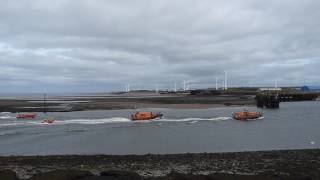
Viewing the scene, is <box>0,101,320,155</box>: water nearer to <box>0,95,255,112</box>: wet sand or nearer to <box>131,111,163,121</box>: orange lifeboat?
<box>131,111,163,121</box>: orange lifeboat

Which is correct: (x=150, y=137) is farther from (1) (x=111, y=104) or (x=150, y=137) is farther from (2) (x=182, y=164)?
(1) (x=111, y=104)

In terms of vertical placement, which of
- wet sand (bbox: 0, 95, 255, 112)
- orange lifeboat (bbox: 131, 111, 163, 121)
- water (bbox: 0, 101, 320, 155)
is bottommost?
water (bbox: 0, 101, 320, 155)

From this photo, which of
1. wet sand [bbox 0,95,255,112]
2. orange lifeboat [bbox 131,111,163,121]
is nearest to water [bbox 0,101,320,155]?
orange lifeboat [bbox 131,111,163,121]

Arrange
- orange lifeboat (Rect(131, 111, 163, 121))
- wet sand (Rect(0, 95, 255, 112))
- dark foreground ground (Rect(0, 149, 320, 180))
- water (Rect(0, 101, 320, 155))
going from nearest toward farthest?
dark foreground ground (Rect(0, 149, 320, 180)) → water (Rect(0, 101, 320, 155)) → orange lifeboat (Rect(131, 111, 163, 121)) → wet sand (Rect(0, 95, 255, 112))

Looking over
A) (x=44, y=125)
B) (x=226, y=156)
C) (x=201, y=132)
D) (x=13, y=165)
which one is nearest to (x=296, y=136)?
(x=201, y=132)

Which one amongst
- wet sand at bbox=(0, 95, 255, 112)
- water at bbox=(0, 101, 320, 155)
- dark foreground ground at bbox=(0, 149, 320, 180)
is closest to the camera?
dark foreground ground at bbox=(0, 149, 320, 180)

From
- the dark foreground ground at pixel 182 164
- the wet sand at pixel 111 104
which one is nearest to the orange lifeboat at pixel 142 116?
the wet sand at pixel 111 104

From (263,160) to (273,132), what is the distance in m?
24.0

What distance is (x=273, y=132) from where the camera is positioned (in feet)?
179

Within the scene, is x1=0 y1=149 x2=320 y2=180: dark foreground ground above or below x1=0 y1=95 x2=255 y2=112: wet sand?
below

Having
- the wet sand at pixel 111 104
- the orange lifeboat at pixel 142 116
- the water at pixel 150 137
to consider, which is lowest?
the water at pixel 150 137

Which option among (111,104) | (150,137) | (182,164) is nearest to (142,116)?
(150,137)

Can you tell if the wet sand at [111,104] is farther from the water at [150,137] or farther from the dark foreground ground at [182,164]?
the dark foreground ground at [182,164]

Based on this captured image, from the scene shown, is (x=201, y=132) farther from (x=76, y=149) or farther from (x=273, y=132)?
(x=76, y=149)
